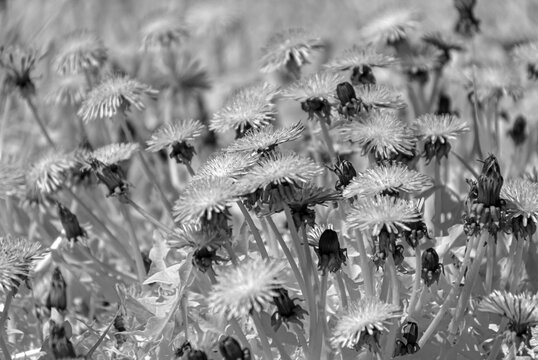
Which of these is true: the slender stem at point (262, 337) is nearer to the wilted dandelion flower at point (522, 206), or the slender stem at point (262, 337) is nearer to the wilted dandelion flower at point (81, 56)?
the wilted dandelion flower at point (522, 206)

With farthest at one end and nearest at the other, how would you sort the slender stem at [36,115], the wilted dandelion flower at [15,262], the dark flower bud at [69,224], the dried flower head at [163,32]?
the dried flower head at [163,32] → the slender stem at [36,115] → the dark flower bud at [69,224] → the wilted dandelion flower at [15,262]

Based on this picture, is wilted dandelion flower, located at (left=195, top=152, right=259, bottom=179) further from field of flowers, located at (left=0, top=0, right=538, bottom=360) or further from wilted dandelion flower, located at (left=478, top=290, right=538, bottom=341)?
wilted dandelion flower, located at (left=478, top=290, right=538, bottom=341)

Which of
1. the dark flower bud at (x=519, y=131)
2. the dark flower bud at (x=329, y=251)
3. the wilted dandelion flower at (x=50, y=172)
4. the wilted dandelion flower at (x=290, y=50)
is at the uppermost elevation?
the wilted dandelion flower at (x=290, y=50)

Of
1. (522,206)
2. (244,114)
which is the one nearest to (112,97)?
(244,114)

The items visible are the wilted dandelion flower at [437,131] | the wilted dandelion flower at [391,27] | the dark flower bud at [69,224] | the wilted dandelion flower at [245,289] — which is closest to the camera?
the wilted dandelion flower at [245,289]

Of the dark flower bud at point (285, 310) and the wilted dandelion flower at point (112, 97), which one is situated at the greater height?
the wilted dandelion flower at point (112, 97)

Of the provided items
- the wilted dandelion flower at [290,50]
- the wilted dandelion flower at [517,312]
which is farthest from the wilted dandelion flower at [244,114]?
the wilted dandelion flower at [517,312]

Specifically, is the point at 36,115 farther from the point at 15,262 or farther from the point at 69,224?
the point at 15,262
